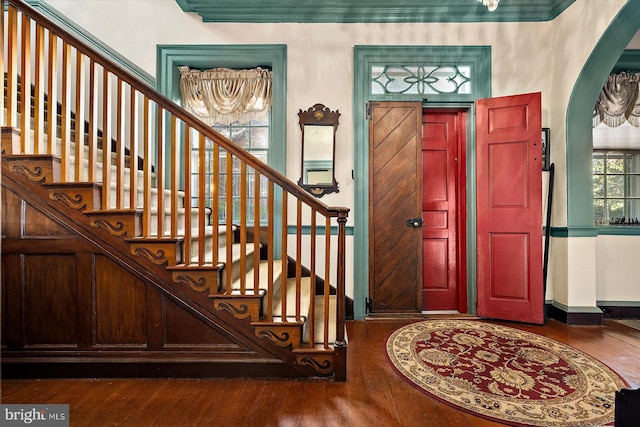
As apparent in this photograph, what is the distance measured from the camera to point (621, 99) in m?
3.12

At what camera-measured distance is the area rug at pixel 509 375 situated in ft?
5.01

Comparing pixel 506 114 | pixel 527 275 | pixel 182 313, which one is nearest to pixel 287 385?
pixel 182 313

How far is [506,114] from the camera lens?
285cm

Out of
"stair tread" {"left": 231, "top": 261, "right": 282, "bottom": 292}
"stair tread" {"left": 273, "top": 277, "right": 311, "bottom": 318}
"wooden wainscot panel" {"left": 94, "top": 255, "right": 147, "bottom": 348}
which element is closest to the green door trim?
"stair tread" {"left": 273, "top": 277, "right": 311, "bottom": 318}

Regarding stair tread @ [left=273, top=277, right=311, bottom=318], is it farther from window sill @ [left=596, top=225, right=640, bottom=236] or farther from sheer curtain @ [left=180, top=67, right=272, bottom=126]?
window sill @ [left=596, top=225, right=640, bottom=236]

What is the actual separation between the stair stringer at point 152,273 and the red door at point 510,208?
2082 millimetres

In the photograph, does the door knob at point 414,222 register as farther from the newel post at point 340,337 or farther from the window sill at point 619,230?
the window sill at point 619,230

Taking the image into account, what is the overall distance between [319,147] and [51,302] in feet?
7.88

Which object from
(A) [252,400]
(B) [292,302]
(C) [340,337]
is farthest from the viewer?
(B) [292,302]

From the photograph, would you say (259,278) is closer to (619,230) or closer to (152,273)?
(152,273)

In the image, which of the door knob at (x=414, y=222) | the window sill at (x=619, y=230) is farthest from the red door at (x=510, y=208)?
the window sill at (x=619, y=230)

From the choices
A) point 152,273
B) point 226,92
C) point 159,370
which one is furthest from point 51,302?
point 226,92

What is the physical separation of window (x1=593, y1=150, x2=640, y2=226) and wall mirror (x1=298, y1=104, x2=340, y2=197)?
2.97 m

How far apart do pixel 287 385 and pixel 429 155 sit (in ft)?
8.58
